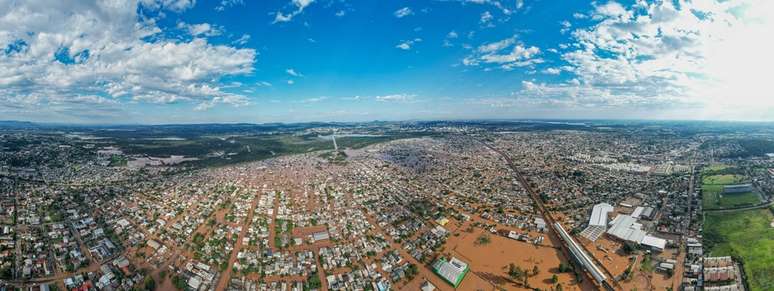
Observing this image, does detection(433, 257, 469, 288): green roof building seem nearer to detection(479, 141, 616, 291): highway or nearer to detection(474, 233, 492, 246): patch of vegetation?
detection(474, 233, 492, 246): patch of vegetation

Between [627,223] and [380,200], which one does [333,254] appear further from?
[627,223]

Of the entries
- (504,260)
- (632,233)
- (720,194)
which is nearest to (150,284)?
(504,260)

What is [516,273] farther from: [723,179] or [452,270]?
[723,179]

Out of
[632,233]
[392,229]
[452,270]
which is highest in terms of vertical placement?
[632,233]

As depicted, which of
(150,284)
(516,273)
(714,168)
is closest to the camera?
(150,284)

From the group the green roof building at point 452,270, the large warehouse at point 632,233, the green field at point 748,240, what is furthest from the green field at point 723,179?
the green roof building at point 452,270

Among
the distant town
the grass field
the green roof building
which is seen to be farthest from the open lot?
the grass field
